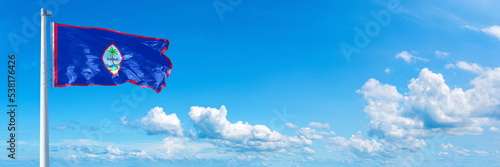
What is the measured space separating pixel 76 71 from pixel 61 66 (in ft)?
2.74

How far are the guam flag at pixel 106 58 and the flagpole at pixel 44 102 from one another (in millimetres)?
682

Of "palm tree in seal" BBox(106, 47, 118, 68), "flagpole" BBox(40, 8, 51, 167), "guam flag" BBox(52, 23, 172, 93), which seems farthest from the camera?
"palm tree in seal" BBox(106, 47, 118, 68)

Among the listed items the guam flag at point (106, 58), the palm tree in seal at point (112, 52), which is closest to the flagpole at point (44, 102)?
the guam flag at point (106, 58)

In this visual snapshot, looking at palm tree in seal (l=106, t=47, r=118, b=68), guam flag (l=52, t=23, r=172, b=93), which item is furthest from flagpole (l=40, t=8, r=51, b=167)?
palm tree in seal (l=106, t=47, r=118, b=68)

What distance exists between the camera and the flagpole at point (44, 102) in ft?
73.6

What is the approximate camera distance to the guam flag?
79.5ft

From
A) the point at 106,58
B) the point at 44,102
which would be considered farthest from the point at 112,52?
the point at 44,102

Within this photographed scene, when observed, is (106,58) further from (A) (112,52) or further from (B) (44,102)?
(B) (44,102)

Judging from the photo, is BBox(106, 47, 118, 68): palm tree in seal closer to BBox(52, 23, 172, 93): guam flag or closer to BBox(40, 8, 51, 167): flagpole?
BBox(52, 23, 172, 93): guam flag

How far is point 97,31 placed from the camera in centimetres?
2578

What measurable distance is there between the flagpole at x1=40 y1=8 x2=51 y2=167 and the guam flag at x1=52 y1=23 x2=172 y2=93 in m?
0.68

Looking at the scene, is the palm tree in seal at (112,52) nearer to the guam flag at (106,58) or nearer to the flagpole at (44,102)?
the guam flag at (106,58)

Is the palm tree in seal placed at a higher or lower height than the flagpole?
higher

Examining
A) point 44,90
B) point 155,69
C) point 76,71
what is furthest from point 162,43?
point 44,90
